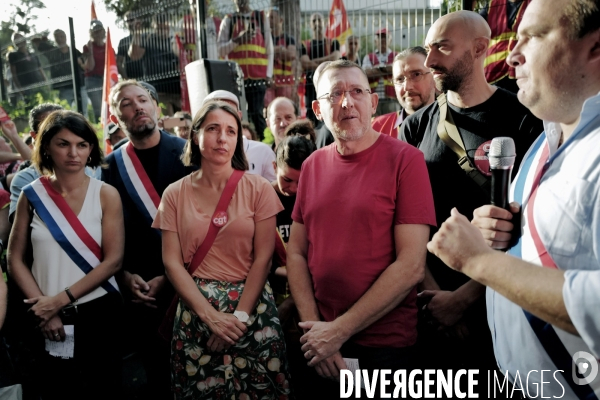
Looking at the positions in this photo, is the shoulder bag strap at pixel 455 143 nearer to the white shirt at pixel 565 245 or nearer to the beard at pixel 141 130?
the white shirt at pixel 565 245

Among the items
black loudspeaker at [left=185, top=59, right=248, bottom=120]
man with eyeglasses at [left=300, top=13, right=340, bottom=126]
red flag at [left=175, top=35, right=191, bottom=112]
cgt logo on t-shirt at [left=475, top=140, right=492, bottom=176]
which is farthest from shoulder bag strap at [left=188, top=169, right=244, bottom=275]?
red flag at [left=175, top=35, right=191, bottom=112]

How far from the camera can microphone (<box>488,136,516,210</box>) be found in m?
1.60

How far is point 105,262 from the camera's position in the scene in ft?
9.86

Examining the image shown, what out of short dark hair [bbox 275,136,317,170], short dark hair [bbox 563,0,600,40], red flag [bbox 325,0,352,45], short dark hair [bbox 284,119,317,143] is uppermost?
red flag [bbox 325,0,352,45]

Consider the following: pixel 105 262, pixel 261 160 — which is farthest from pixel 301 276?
pixel 261 160

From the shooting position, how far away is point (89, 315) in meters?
2.96

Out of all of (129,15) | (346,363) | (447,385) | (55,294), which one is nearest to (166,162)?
(55,294)

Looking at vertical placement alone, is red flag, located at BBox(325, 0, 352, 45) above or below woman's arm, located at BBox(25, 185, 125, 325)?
above

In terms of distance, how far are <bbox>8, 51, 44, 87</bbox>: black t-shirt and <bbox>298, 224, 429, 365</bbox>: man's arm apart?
10410 mm

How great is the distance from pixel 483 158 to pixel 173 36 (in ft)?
21.8

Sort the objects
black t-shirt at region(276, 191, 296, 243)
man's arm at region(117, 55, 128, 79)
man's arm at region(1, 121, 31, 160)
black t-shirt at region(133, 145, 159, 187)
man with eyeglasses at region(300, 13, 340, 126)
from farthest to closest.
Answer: man's arm at region(117, 55, 128, 79) < man with eyeglasses at region(300, 13, 340, 126) < man's arm at region(1, 121, 31, 160) < black t-shirt at region(133, 145, 159, 187) < black t-shirt at region(276, 191, 296, 243)

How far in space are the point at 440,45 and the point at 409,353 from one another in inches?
62.1

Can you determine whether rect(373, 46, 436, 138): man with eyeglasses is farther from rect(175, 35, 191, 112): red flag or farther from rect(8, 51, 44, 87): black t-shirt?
rect(8, 51, 44, 87): black t-shirt

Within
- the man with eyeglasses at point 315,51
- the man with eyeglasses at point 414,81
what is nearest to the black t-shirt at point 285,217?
the man with eyeglasses at point 414,81
